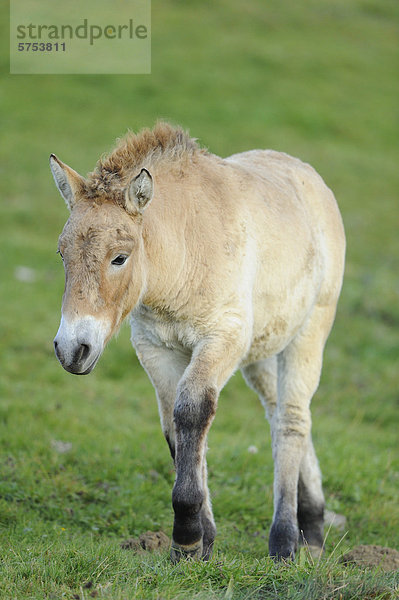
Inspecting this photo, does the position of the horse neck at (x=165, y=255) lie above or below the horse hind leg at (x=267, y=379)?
above

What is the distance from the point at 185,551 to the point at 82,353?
152cm

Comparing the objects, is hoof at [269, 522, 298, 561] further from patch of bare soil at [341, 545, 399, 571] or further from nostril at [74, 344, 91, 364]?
nostril at [74, 344, 91, 364]

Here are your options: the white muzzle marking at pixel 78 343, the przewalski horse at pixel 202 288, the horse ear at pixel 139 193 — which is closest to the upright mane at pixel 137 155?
the przewalski horse at pixel 202 288

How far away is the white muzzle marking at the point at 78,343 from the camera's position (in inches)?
160

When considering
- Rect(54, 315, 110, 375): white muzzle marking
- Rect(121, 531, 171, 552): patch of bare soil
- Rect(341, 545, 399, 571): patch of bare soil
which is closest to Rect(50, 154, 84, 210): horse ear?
Rect(54, 315, 110, 375): white muzzle marking

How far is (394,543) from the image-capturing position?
6207 mm

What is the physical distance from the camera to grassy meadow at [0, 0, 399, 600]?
4258 millimetres

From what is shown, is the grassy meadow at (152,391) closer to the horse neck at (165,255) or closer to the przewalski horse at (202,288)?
the przewalski horse at (202,288)

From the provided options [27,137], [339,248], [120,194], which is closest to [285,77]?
[27,137]

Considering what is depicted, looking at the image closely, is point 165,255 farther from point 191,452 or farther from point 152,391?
point 152,391

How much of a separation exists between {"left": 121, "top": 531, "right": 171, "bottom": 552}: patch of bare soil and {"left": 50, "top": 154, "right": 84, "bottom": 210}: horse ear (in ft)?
7.87

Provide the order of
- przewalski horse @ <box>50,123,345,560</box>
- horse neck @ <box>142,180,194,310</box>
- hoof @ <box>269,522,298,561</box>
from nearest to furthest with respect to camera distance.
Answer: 1. przewalski horse @ <box>50,123,345,560</box>
2. horse neck @ <box>142,180,194,310</box>
3. hoof @ <box>269,522,298,561</box>

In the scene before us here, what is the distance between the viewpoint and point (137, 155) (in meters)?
5.09

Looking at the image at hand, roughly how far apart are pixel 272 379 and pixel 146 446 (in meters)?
1.79
